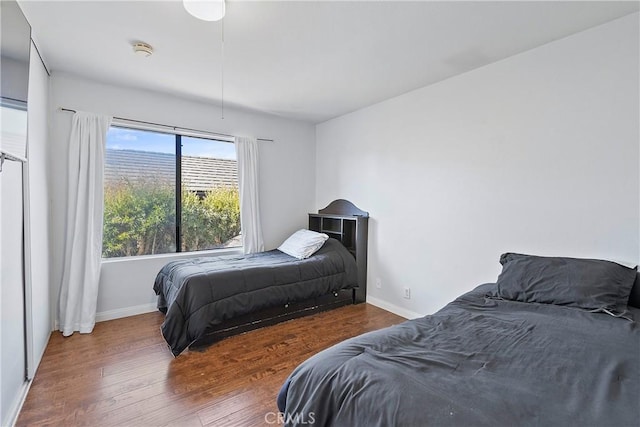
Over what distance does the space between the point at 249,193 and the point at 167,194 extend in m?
0.95

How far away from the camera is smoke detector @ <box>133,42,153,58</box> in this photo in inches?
90.0

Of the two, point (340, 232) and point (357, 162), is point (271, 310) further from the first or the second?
point (357, 162)

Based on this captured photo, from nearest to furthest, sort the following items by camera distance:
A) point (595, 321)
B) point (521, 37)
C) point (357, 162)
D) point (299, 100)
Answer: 1. point (595, 321)
2. point (521, 37)
3. point (299, 100)
4. point (357, 162)

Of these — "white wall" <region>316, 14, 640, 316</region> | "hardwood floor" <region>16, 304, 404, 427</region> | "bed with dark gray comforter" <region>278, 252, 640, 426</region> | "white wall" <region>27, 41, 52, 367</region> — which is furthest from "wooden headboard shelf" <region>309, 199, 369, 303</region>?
"white wall" <region>27, 41, 52, 367</region>

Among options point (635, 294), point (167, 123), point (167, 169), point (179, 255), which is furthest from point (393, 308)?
point (167, 123)

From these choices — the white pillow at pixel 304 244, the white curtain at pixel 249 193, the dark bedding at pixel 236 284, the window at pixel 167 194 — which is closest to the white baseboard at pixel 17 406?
the dark bedding at pixel 236 284

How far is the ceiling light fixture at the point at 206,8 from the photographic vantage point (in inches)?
69.3

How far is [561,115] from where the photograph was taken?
2.21 meters

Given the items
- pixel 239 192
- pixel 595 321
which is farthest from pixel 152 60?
pixel 595 321

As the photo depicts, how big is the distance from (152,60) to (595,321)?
3511 millimetres

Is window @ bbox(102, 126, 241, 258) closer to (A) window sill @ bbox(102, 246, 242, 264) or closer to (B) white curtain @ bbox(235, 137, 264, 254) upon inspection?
(A) window sill @ bbox(102, 246, 242, 264)

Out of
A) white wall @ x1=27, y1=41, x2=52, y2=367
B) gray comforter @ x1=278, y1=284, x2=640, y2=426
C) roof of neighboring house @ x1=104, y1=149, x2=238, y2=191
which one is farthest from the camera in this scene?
roof of neighboring house @ x1=104, y1=149, x2=238, y2=191

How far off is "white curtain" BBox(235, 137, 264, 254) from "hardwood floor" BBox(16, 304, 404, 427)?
131 cm

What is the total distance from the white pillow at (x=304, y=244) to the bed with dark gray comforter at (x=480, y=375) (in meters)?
2.12
